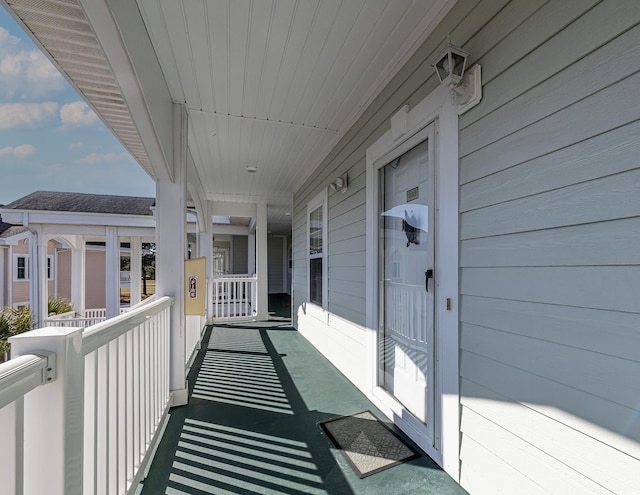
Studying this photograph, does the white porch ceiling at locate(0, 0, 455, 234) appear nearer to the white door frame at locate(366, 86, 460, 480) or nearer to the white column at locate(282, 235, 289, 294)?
the white door frame at locate(366, 86, 460, 480)

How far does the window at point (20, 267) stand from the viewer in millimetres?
9391

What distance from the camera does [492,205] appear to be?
1.48m

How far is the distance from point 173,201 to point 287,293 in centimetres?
1043

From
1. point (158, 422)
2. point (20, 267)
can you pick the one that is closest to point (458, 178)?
point (158, 422)

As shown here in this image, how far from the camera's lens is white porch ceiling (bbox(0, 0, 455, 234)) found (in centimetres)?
150

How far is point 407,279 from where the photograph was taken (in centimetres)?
236

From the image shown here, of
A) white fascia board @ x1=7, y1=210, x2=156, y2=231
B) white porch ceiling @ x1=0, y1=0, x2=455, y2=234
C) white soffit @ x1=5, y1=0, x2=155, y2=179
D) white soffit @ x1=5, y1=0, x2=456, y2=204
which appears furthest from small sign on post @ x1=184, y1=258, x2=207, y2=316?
white fascia board @ x1=7, y1=210, x2=156, y2=231

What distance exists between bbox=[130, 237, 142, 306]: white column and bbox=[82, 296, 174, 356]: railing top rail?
7.22 metres

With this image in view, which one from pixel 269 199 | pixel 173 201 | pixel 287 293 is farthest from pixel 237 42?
pixel 287 293

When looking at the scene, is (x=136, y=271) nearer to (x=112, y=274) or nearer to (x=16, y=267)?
(x=112, y=274)

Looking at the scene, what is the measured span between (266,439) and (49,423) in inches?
64.6

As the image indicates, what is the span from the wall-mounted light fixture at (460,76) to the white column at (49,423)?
2016 millimetres

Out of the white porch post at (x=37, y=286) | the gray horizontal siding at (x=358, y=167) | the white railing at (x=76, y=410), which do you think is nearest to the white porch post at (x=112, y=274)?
the white porch post at (x=37, y=286)

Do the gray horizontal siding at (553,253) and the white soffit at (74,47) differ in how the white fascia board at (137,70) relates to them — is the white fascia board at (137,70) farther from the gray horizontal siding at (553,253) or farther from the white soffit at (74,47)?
the gray horizontal siding at (553,253)
